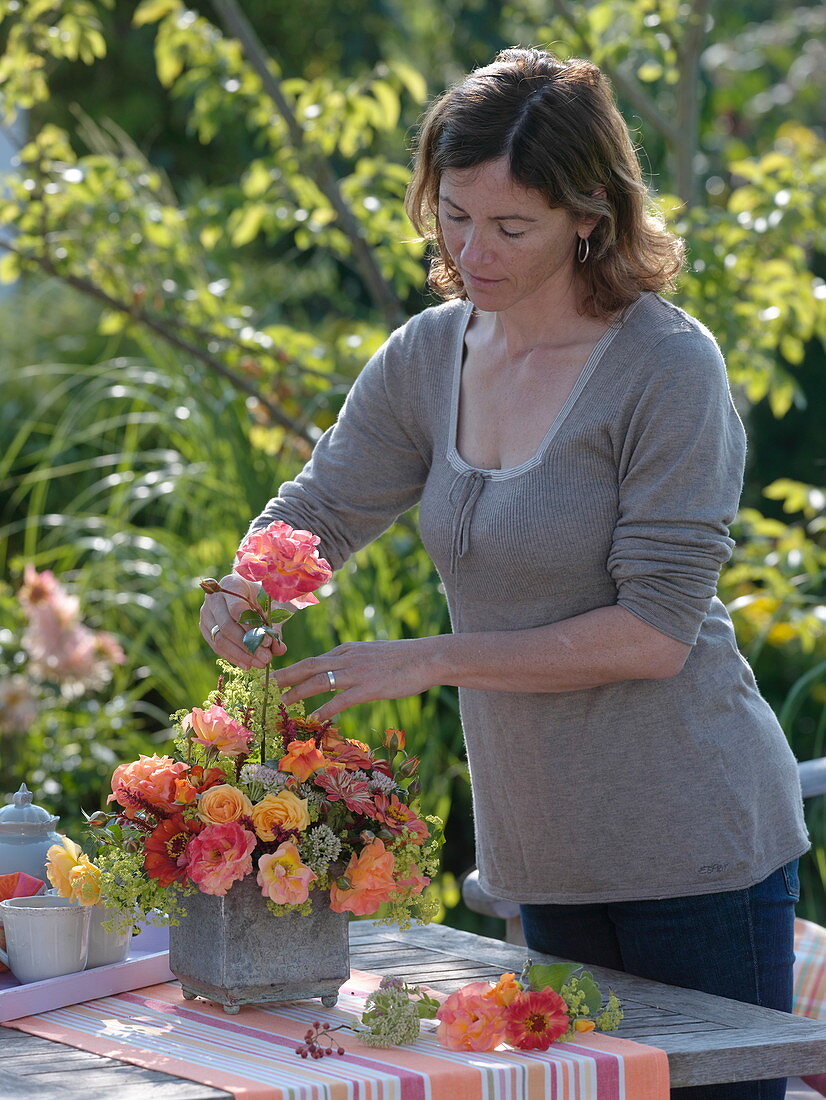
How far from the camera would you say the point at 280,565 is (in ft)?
4.97

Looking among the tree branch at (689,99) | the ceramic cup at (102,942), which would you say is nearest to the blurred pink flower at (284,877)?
the ceramic cup at (102,942)

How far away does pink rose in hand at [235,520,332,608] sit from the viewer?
1513 mm

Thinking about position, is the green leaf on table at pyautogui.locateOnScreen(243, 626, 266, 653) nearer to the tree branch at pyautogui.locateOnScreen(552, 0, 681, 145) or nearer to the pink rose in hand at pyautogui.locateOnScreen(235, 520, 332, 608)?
the pink rose in hand at pyautogui.locateOnScreen(235, 520, 332, 608)

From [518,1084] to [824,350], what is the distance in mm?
4852

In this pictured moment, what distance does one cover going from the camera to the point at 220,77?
3.69 metres

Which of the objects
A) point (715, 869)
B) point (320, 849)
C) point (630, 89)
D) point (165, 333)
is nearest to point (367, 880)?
point (320, 849)

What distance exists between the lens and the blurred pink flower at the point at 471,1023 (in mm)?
1429

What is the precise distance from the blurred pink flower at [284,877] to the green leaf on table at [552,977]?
0.27 m

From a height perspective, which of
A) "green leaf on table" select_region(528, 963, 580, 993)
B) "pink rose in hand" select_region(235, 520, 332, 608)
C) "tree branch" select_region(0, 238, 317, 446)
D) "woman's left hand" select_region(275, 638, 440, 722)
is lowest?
"green leaf on table" select_region(528, 963, 580, 993)

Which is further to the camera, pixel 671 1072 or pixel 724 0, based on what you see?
pixel 724 0

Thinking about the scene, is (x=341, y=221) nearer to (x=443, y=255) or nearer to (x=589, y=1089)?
(x=443, y=255)

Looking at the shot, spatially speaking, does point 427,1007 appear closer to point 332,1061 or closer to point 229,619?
point 332,1061

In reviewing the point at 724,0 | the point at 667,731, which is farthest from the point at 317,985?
the point at 724,0

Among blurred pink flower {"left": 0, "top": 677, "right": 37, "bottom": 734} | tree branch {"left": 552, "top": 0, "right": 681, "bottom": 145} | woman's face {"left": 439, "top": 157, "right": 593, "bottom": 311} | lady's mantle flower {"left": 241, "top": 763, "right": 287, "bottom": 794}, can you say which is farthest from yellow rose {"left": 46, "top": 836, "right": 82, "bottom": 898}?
tree branch {"left": 552, "top": 0, "right": 681, "bottom": 145}
